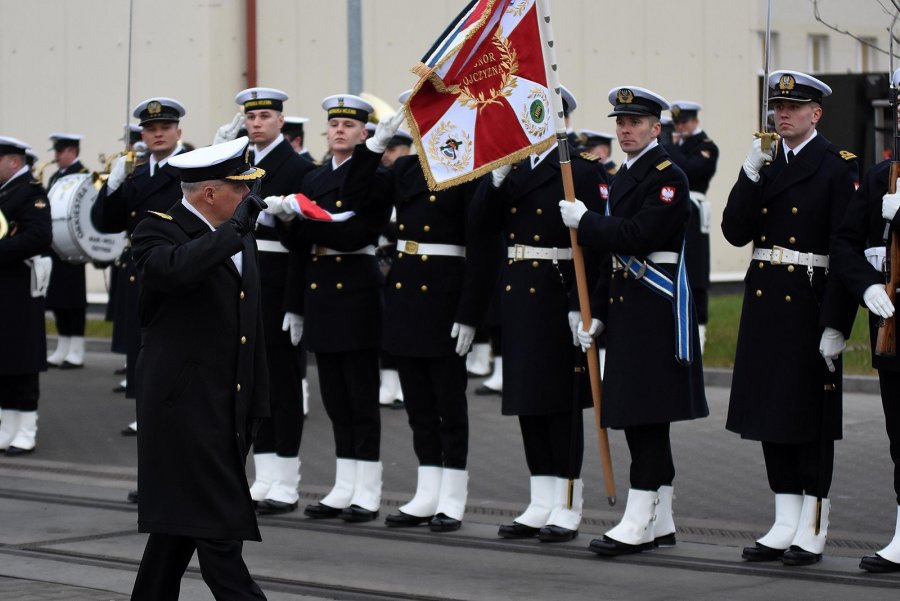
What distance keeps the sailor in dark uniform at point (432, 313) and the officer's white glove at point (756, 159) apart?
1565 millimetres

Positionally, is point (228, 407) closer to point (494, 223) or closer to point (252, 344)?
point (252, 344)

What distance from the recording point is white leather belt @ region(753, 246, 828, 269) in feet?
25.8

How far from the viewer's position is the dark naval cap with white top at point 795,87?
780 cm

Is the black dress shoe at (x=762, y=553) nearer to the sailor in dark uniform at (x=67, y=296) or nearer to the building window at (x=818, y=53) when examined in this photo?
the sailor in dark uniform at (x=67, y=296)

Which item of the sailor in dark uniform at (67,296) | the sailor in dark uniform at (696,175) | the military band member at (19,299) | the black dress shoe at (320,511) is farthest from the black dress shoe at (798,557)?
the sailor in dark uniform at (67,296)

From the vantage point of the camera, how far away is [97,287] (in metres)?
23.3

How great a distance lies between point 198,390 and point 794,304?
3164mm

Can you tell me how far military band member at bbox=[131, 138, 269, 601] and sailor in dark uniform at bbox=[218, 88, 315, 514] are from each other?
3.41 m

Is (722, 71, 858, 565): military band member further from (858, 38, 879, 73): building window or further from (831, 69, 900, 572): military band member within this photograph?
(858, 38, 879, 73): building window

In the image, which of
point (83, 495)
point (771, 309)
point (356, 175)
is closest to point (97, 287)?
point (83, 495)

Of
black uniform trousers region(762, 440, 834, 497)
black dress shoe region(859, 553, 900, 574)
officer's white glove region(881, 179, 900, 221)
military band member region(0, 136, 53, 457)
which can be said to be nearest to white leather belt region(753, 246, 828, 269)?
officer's white glove region(881, 179, 900, 221)

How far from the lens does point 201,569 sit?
601cm

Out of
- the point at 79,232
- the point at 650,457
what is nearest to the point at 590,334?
the point at 650,457

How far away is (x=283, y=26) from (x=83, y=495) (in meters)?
12.1
